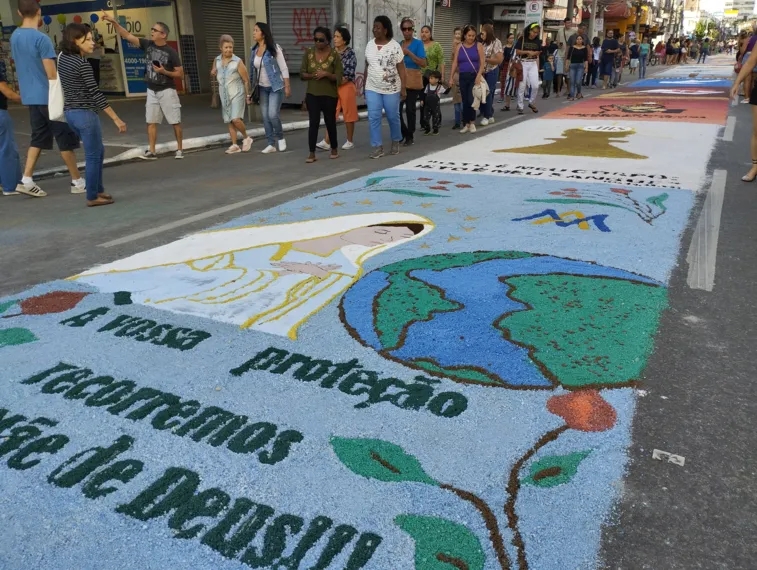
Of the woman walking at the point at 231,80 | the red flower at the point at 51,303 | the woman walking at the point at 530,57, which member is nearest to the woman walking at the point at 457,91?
the woman walking at the point at 530,57

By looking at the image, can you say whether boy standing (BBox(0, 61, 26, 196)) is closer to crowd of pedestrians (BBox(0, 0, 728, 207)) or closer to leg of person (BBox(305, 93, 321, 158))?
crowd of pedestrians (BBox(0, 0, 728, 207))

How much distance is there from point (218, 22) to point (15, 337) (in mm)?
19973

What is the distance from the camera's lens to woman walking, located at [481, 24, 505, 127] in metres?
12.7

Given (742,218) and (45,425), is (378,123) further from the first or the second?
(45,425)

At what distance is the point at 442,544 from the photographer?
200cm

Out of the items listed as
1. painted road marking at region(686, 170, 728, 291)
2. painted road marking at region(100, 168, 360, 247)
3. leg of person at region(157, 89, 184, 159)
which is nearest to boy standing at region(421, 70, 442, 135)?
painted road marking at region(100, 168, 360, 247)

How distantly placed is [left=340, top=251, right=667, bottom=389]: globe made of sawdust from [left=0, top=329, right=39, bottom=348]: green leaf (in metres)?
1.76

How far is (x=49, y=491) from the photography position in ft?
7.32

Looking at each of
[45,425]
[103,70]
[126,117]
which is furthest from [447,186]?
[103,70]

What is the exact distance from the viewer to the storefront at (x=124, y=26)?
1961cm

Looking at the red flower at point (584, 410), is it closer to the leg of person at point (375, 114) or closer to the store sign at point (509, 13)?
the leg of person at point (375, 114)

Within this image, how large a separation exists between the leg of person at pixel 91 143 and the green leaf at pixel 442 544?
5.75 m

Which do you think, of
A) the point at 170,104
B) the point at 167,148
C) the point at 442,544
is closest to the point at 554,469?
the point at 442,544

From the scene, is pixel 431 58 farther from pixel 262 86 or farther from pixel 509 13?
pixel 509 13
